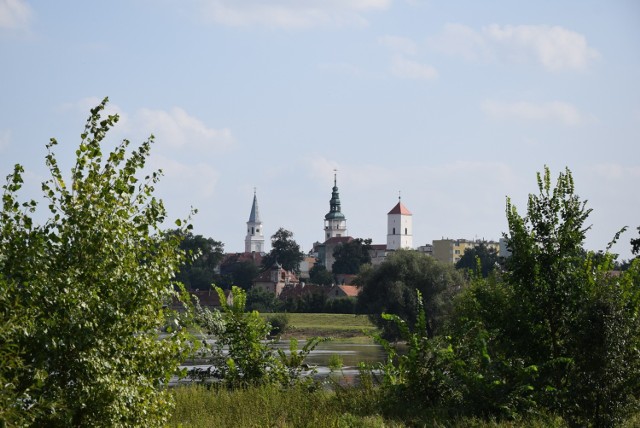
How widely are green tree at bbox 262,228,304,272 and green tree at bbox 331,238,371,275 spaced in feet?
31.5

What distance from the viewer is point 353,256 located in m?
158

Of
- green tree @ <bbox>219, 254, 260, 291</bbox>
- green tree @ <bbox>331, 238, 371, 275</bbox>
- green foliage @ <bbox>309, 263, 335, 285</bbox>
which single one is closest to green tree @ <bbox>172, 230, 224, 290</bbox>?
green tree @ <bbox>219, 254, 260, 291</bbox>

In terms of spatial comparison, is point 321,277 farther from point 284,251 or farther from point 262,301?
point 262,301

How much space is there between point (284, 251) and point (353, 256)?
15.4 meters

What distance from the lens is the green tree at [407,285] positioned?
64.1 m

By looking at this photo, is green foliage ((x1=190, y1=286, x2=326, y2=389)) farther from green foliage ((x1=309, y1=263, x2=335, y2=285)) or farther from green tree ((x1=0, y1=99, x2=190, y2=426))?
green foliage ((x1=309, y1=263, x2=335, y2=285))

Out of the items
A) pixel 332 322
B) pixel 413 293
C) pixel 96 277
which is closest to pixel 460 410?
pixel 96 277

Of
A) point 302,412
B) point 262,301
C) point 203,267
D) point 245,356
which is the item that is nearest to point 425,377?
point 302,412

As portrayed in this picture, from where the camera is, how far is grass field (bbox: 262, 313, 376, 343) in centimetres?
7688

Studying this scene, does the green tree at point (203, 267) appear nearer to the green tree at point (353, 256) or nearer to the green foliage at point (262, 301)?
the green tree at point (353, 256)

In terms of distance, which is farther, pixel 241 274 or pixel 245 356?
pixel 241 274

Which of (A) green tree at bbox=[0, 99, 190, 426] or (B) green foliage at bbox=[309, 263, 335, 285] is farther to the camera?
(B) green foliage at bbox=[309, 263, 335, 285]

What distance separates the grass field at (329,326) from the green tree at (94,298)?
63457mm

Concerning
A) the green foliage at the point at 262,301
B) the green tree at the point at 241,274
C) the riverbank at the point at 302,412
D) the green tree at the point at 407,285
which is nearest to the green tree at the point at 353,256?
the green tree at the point at 241,274
